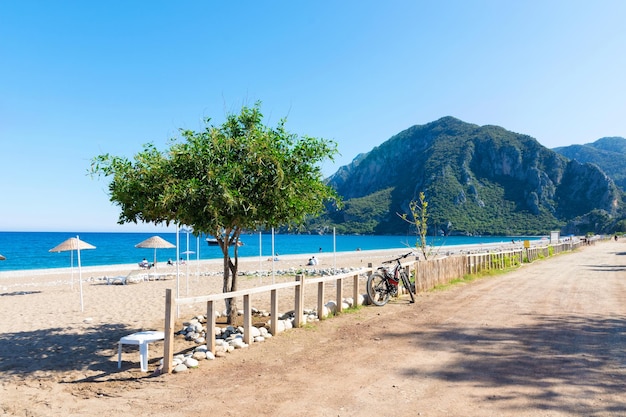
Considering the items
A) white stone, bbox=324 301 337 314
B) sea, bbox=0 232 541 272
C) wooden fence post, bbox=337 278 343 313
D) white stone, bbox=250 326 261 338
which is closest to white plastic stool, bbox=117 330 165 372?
white stone, bbox=250 326 261 338

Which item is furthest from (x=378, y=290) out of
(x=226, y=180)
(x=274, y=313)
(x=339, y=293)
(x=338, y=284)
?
(x=226, y=180)

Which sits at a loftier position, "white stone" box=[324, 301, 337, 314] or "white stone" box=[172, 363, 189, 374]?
"white stone" box=[324, 301, 337, 314]

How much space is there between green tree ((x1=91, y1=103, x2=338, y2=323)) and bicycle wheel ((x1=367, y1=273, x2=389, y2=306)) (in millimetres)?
3494

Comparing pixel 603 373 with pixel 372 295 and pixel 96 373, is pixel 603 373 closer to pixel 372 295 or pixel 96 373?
pixel 372 295

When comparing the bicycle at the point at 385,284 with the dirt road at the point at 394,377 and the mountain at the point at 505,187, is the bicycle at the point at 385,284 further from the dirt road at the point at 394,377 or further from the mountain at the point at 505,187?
the mountain at the point at 505,187

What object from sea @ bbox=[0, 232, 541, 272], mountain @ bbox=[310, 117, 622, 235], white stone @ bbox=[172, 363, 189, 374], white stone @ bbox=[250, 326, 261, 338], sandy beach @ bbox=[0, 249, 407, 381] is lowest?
sea @ bbox=[0, 232, 541, 272]

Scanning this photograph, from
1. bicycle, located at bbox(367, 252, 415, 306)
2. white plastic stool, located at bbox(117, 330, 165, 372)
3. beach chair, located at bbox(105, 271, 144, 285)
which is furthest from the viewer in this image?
beach chair, located at bbox(105, 271, 144, 285)

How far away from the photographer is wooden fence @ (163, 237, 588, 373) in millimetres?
6426

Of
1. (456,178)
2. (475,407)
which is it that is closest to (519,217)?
(456,178)

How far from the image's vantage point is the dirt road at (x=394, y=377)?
4812 millimetres

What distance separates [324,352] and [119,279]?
1808cm

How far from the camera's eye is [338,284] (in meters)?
10.3

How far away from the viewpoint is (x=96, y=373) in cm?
682

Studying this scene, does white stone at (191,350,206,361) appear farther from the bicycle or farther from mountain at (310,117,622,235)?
mountain at (310,117,622,235)
